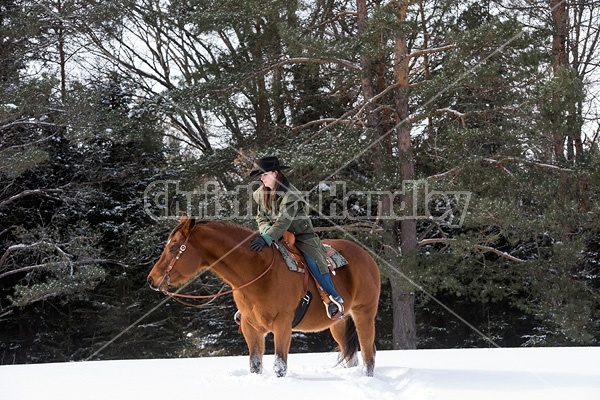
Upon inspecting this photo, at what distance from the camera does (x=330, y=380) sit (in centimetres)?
575

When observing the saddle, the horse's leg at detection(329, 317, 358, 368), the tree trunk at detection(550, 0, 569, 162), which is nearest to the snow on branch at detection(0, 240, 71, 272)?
the horse's leg at detection(329, 317, 358, 368)

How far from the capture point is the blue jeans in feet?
19.8

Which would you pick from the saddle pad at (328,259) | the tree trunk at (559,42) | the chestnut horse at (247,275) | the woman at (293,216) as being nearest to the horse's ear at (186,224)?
the chestnut horse at (247,275)

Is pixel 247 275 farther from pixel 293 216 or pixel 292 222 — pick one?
pixel 292 222

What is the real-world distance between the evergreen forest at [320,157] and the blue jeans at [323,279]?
6178 millimetres

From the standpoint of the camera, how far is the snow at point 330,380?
15.8 feet

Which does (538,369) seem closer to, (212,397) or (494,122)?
(212,397)

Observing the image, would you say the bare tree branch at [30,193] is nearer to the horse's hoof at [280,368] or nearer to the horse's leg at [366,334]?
the horse's leg at [366,334]

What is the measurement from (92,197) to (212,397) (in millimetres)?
12274

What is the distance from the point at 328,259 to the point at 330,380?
1.17 metres

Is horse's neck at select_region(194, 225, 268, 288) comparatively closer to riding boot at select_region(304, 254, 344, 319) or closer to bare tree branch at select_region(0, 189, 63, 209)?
riding boot at select_region(304, 254, 344, 319)

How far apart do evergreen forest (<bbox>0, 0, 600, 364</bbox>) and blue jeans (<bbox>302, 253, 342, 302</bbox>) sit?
6178 mm

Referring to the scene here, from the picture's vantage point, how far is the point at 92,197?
15.9m

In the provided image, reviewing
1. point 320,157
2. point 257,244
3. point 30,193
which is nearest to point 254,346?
point 257,244
